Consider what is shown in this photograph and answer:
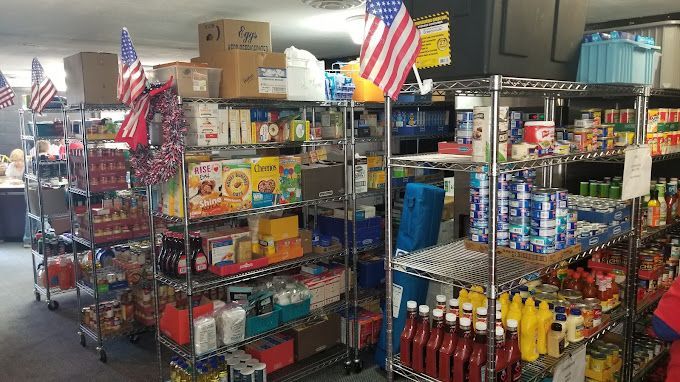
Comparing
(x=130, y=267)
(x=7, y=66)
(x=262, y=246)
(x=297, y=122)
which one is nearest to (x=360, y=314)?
(x=262, y=246)

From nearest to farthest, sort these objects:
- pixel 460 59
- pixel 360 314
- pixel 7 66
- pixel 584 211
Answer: pixel 460 59 < pixel 584 211 < pixel 360 314 < pixel 7 66

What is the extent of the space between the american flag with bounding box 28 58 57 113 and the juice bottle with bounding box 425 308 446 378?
4.44 metres

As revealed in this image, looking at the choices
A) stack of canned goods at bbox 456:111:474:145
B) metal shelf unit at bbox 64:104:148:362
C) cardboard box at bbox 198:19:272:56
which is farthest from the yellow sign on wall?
metal shelf unit at bbox 64:104:148:362

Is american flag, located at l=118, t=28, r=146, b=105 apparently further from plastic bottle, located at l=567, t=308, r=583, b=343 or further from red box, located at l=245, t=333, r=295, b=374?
plastic bottle, located at l=567, t=308, r=583, b=343

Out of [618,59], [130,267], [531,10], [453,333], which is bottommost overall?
[130,267]

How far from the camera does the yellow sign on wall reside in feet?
6.98

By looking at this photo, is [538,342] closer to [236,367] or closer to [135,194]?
[236,367]

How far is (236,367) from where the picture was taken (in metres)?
3.72

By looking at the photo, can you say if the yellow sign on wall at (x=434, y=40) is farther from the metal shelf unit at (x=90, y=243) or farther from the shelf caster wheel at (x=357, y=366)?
the metal shelf unit at (x=90, y=243)

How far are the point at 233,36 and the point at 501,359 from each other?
2.50m

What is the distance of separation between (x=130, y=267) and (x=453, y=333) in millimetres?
3646

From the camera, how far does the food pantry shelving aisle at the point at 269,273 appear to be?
3.37 metres

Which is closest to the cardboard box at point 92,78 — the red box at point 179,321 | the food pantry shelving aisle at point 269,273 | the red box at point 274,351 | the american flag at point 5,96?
the food pantry shelving aisle at point 269,273

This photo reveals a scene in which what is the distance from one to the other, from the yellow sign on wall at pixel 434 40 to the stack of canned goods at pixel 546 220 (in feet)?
2.34
